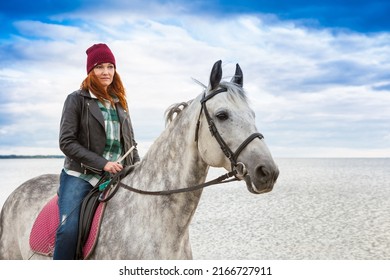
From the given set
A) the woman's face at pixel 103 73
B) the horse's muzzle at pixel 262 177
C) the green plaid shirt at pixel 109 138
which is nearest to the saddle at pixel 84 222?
the green plaid shirt at pixel 109 138

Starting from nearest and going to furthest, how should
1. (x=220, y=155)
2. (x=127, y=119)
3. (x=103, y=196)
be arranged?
(x=220, y=155) → (x=103, y=196) → (x=127, y=119)

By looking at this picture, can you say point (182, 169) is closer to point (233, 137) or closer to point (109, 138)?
point (233, 137)

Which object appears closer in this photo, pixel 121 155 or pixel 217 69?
pixel 217 69

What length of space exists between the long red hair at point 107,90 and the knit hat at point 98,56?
112 mm

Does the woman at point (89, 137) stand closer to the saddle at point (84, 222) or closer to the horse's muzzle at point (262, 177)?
the saddle at point (84, 222)

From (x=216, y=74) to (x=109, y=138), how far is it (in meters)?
1.48

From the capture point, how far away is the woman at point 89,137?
4277 mm

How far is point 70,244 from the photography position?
4.20m

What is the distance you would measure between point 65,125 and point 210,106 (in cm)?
166

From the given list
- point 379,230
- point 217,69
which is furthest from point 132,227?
point 379,230

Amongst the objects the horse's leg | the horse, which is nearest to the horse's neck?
the horse

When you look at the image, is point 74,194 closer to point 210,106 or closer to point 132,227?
point 132,227

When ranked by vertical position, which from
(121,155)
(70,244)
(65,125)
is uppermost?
(65,125)

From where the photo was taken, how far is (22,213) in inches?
212
